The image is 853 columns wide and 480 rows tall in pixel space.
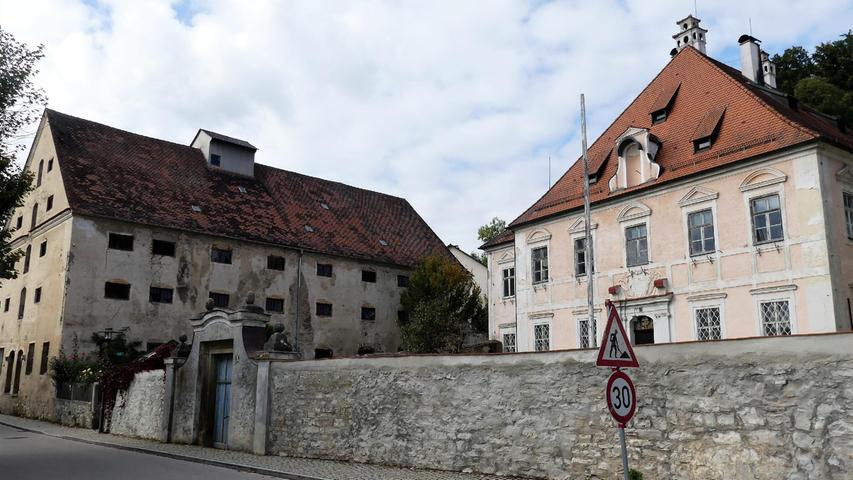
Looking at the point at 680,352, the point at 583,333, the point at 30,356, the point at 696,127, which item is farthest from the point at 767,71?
the point at 30,356

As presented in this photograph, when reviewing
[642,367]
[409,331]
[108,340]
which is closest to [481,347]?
[409,331]

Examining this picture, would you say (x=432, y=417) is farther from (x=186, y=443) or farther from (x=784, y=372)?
(x=186, y=443)

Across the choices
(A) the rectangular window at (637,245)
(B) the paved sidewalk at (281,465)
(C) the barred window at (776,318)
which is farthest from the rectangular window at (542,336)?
(B) the paved sidewalk at (281,465)

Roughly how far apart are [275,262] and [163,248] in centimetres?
592

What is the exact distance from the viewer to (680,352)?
1013cm

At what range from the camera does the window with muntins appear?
2050cm

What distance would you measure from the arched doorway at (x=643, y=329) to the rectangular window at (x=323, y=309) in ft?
62.4

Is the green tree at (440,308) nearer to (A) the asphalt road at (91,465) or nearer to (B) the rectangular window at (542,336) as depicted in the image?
(B) the rectangular window at (542,336)

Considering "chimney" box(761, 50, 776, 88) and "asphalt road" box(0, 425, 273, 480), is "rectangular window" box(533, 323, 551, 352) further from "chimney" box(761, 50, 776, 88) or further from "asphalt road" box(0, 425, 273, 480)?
"asphalt road" box(0, 425, 273, 480)

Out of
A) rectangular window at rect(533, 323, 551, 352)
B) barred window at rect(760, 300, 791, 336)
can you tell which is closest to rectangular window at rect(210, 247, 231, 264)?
rectangular window at rect(533, 323, 551, 352)

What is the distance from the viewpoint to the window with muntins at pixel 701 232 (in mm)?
20500

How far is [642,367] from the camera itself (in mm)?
10508

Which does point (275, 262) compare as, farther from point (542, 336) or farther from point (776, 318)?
point (776, 318)

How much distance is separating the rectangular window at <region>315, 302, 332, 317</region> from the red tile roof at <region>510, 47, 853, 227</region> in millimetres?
14050
